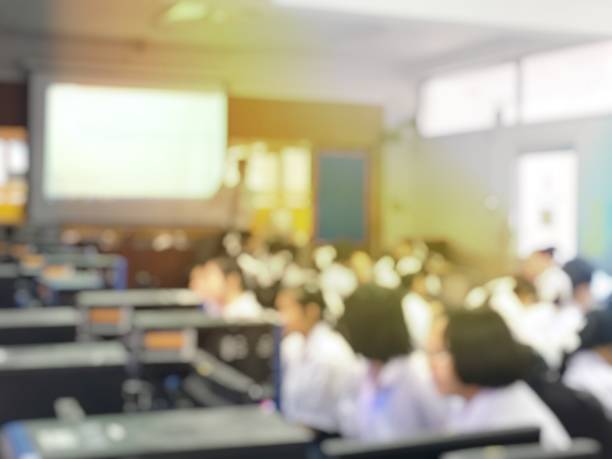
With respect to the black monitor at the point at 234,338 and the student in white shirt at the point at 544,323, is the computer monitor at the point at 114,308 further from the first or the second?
the student in white shirt at the point at 544,323

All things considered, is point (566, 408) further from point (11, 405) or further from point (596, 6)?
point (596, 6)

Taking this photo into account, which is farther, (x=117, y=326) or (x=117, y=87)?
(x=117, y=87)

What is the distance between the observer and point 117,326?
2932 millimetres

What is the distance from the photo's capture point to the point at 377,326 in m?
3.46

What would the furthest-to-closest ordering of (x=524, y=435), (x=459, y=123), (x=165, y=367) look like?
(x=459, y=123) < (x=165, y=367) < (x=524, y=435)

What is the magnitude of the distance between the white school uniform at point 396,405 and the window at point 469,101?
6.28m

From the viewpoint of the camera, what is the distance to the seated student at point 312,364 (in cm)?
399

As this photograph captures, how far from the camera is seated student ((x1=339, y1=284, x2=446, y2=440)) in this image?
130 inches

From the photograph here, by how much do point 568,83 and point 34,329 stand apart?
7220 millimetres

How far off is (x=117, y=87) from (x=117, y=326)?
7.23 meters

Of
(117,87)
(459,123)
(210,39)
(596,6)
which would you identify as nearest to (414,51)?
(459,123)

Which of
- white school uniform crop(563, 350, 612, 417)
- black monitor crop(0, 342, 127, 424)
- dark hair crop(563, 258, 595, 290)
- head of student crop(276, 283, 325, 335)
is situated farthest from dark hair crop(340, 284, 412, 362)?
dark hair crop(563, 258, 595, 290)

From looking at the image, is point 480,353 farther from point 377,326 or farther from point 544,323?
point 544,323

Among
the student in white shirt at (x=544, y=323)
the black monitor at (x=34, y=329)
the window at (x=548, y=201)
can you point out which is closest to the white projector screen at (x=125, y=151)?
the window at (x=548, y=201)
